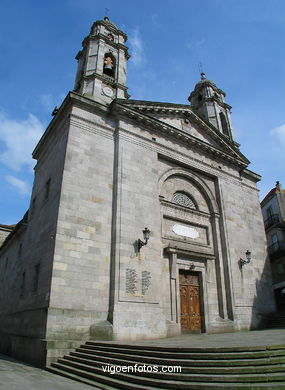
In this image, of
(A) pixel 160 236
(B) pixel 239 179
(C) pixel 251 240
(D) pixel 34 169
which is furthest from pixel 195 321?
(D) pixel 34 169

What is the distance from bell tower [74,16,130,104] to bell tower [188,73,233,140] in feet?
23.2

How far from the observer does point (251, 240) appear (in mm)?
17109

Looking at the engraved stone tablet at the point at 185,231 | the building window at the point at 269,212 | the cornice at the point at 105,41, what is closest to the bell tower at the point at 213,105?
the cornice at the point at 105,41

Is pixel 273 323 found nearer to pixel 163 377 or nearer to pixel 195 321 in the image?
pixel 195 321

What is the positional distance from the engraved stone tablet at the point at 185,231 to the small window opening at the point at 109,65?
9.85 meters

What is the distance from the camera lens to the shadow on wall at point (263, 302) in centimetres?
1488

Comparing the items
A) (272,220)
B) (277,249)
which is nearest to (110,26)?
(272,220)

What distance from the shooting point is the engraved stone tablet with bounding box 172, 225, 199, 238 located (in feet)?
46.2

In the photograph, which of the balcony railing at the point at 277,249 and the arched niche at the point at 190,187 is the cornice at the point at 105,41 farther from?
the balcony railing at the point at 277,249

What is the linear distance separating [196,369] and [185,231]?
8749mm

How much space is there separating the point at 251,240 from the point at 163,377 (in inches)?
498

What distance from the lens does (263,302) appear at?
51.7ft

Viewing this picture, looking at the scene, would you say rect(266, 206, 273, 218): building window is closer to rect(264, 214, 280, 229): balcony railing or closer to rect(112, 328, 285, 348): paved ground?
rect(264, 214, 280, 229): balcony railing

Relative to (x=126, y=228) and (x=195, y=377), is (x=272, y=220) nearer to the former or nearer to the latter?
(x=126, y=228)
